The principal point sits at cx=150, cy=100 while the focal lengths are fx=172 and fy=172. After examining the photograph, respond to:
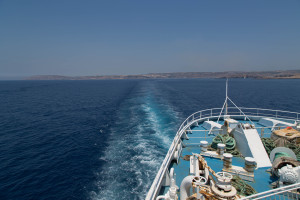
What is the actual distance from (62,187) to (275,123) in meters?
19.2

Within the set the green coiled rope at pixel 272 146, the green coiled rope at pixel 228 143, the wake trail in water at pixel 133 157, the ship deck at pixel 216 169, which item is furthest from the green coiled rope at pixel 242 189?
the wake trail in water at pixel 133 157

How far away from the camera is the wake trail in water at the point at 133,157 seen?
12117 millimetres

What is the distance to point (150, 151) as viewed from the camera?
17.4 meters

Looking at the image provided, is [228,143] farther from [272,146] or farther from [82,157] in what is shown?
[82,157]

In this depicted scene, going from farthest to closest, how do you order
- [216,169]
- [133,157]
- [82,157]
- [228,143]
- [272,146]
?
[82,157] < [133,157] < [228,143] < [272,146] < [216,169]

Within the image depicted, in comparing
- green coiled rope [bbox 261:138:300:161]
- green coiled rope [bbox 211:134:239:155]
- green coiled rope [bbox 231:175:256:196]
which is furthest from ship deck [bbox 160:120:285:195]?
green coiled rope [bbox 261:138:300:161]

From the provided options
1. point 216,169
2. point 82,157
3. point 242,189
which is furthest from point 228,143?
point 82,157

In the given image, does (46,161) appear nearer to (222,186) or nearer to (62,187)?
(62,187)

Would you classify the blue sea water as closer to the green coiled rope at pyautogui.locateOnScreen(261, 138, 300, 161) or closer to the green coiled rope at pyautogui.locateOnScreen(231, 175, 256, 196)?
the green coiled rope at pyautogui.locateOnScreen(231, 175, 256, 196)

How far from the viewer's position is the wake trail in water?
12.1 meters

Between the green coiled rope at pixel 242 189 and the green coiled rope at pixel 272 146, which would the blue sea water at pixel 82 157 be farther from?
the green coiled rope at pixel 272 146

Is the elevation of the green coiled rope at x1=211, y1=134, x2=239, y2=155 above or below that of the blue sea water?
above

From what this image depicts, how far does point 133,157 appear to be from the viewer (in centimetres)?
1623

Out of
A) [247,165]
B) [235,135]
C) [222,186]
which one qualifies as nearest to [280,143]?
[235,135]
